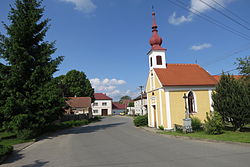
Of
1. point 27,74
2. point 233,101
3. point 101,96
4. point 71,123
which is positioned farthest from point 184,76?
point 101,96

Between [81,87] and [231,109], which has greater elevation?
[81,87]

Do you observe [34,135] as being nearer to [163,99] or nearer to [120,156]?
[120,156]

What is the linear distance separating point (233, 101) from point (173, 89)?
5.93m

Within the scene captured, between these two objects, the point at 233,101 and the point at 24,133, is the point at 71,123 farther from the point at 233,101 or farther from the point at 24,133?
the point at 233,101

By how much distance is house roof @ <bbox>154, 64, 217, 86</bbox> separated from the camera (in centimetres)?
2017

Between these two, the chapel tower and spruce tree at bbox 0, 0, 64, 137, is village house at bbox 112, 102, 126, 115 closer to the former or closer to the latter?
the chapel tower

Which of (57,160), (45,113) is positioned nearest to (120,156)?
(57,160)

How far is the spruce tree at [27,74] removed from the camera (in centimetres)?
1492

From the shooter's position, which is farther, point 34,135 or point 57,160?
point 34,135

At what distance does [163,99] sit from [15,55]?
557 inches

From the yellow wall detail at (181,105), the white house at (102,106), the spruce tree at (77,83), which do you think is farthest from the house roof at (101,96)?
the yellow wall detail at (181,105)

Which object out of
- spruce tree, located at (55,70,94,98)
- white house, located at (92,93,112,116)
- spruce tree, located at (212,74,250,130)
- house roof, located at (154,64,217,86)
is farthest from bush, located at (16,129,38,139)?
white house, located at (92,93,112,116)

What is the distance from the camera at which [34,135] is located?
15852 mm

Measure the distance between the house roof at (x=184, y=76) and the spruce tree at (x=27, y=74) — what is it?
11.0 metres
